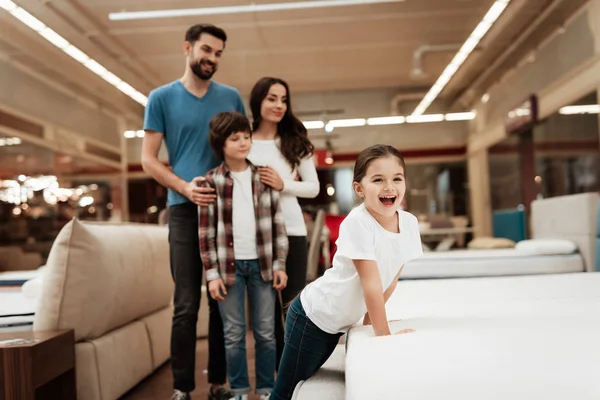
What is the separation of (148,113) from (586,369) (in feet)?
5.70

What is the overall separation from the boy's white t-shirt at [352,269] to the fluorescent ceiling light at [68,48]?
14.9 feet

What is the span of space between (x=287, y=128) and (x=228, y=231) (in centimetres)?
48

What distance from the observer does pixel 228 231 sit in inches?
81.2

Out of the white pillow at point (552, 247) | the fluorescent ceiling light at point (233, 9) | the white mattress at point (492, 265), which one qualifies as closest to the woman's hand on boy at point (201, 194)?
the white mattress at point (492, 265)

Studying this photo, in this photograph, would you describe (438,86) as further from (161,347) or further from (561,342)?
(561,342)

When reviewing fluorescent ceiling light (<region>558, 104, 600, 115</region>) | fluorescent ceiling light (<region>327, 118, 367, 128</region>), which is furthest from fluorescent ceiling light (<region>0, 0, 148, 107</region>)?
fluorescent ceiling light (<region>558, 104, 600, 115</region>)

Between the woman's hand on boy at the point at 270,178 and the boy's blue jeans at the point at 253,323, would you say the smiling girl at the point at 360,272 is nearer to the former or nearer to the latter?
the boy's blue jeans at the point at 253,323

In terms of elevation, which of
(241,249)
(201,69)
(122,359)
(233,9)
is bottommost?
(122,359)

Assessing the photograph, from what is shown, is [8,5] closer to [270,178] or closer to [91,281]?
[91,281]

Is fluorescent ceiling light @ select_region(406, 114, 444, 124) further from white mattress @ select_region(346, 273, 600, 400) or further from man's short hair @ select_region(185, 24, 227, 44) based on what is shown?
white mattress @ select_region(346, 273, 600, 400)

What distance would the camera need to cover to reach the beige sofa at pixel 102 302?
81.4 inches

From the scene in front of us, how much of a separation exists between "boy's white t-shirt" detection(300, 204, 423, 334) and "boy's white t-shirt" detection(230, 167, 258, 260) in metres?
0.57

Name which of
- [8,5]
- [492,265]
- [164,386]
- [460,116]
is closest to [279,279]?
[164,386]

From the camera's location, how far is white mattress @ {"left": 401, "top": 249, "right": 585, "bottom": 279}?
3.74 metres
